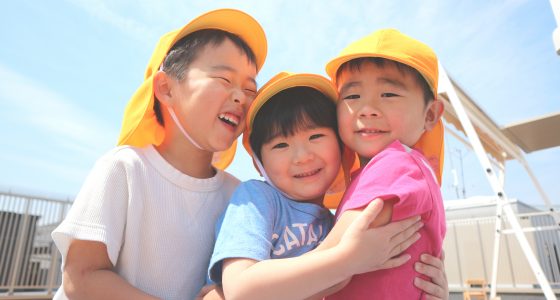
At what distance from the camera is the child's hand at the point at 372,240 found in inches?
39.1

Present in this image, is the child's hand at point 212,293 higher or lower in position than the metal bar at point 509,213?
lower

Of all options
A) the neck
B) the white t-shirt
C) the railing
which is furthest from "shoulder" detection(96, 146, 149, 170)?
the railing

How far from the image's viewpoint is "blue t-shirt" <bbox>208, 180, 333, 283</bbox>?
1108 mm

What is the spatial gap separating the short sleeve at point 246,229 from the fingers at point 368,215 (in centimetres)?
29

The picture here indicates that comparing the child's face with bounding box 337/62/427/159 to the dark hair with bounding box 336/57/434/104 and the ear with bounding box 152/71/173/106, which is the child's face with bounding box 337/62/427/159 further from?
the ear with bounding box 152/71/173/106

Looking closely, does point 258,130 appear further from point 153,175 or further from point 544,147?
point 544,147

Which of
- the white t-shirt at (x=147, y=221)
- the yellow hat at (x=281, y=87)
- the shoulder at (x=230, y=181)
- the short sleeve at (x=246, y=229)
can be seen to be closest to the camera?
the short sleeve at (x=246, y=229)

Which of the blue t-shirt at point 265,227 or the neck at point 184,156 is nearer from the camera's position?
the blue t-shirt at point 265,227

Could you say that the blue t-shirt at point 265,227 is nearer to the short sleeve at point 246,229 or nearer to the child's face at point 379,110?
the short sleeve at point 246,229

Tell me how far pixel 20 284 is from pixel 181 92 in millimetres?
11379

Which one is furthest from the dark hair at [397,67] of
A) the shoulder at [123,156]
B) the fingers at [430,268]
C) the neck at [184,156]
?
the shoulder at [123,156]

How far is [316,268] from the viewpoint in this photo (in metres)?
0.98

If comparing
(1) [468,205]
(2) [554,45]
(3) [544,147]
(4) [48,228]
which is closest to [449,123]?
(3) [544,147]

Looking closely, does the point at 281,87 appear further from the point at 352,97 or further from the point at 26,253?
the point at 26,253
